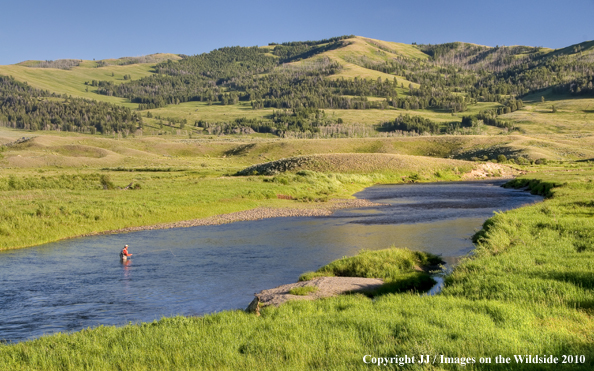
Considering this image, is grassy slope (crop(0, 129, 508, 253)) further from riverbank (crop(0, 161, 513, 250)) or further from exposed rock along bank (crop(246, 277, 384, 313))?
exposed rock along bank (crop(246, 277, 384, 313))

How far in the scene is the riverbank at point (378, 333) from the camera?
1111 centimetres

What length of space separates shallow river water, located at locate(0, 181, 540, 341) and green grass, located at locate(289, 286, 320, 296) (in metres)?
A: 2.31

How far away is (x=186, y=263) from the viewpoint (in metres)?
28.5

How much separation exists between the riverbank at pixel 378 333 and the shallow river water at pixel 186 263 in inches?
179

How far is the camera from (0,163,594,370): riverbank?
11.1m

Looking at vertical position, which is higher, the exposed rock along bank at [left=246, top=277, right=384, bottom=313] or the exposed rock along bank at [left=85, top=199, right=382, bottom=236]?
the exposed rock along bank at [left=246, top=277, right=384, bottom=313]

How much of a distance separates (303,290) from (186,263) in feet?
38.0

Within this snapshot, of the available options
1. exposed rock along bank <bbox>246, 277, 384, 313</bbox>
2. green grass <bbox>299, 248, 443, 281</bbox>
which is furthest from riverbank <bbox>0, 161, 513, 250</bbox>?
exposed rock along bank <bbox>246, 277, 384, 313</bbox>

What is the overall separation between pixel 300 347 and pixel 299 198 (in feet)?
171

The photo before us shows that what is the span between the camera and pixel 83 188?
6544 cm

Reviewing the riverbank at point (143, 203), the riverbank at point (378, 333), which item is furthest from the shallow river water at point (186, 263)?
the riverbank at point (378, 333)

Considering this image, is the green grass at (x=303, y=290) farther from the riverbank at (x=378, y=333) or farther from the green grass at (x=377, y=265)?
the green grass at (x=377, y=265)

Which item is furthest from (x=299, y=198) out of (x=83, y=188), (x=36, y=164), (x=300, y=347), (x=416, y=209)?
(x=36, y=164)

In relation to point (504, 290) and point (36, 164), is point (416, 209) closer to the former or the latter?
point (504, 290)
